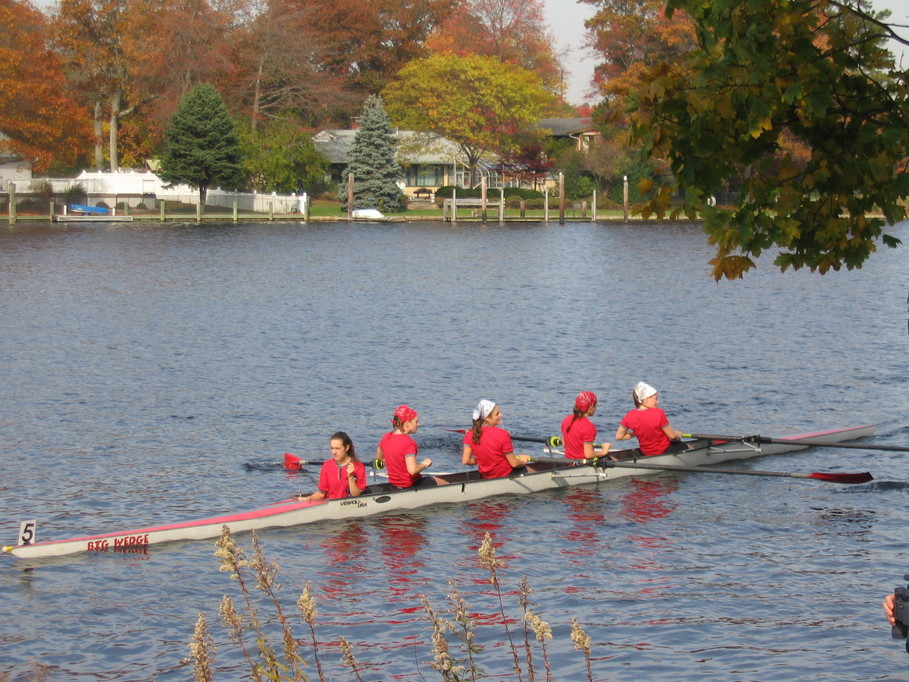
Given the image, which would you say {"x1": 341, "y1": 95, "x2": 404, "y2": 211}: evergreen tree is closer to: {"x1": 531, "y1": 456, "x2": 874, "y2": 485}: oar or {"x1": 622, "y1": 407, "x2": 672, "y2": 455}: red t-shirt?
{"x1": 622, "y1": 407, "x2": 672, "y2": 455}: red t-shirt

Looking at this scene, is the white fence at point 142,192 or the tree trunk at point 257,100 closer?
the white fence at point 142,192

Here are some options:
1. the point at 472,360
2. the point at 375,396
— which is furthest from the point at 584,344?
the point at 375,396

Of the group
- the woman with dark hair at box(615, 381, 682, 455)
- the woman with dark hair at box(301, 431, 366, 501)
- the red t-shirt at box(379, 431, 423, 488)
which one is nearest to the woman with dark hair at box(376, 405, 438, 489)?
the red t-shirt at box(379, 431, 423, 488)

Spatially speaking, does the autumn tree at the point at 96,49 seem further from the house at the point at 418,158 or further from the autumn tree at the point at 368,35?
the autumn tree at the point at 368,35

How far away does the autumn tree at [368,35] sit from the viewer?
96.3 metres

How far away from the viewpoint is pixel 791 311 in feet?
132

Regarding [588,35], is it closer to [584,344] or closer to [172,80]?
[172,80]

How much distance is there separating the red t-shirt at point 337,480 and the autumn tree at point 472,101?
232 ft

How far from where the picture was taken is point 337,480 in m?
15.5

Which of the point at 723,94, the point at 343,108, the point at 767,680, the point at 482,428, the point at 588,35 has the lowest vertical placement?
the point at 767,680

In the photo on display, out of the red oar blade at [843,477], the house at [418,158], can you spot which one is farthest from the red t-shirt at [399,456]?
the house at [418,158]

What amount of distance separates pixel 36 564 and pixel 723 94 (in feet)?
32.3

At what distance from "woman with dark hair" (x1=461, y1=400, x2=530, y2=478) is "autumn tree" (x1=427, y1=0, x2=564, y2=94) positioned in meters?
89.4

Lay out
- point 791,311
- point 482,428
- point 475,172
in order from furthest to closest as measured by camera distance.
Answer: point 475,172 → point 791,311 → point 482,428
